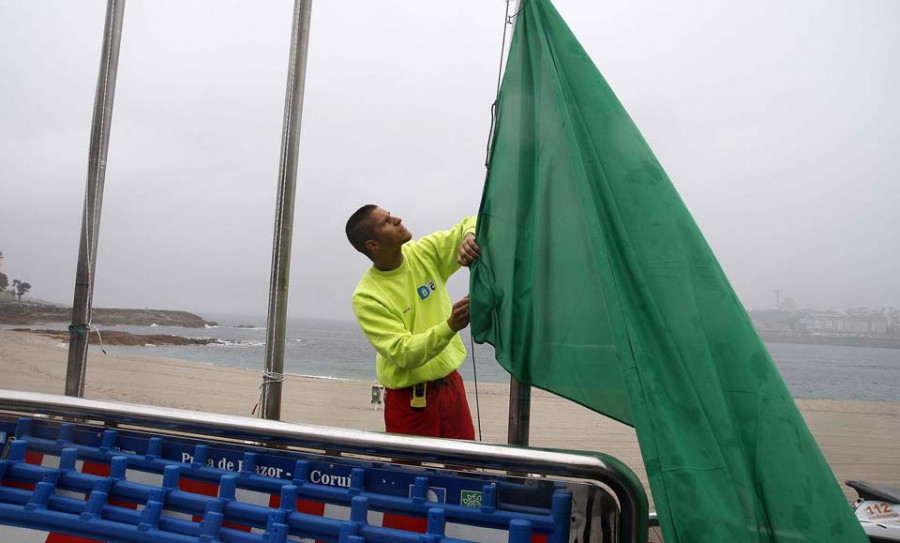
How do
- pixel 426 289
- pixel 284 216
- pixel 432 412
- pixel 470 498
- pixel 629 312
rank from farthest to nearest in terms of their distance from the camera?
pixel 284 216 < pixel 426 289 < pixel 432 412 < pixel 470 498 < pixel 629 312

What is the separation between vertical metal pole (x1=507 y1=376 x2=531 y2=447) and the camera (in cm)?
131

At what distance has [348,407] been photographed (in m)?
9.09

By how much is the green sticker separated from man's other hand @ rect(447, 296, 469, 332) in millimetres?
415

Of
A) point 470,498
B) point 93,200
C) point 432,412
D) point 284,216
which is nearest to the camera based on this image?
point 470,498

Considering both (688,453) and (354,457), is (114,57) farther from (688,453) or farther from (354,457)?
(688,453)

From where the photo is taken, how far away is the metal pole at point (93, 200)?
2205mm

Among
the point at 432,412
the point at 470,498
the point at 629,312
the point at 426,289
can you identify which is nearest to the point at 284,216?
the point at 426,289

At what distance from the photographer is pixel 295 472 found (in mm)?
1154

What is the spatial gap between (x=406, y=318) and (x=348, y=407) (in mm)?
7987

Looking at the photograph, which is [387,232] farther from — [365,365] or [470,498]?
[365,365]

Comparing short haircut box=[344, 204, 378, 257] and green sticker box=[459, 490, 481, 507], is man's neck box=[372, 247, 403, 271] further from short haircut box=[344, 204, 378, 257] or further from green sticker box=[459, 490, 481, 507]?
green sticker box=[459, 490, 481, 507]

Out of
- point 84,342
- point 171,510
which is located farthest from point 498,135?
point 84,342

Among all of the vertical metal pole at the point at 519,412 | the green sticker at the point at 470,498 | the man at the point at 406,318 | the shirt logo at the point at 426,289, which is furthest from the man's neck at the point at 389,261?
the green sticker at the point at 470,498

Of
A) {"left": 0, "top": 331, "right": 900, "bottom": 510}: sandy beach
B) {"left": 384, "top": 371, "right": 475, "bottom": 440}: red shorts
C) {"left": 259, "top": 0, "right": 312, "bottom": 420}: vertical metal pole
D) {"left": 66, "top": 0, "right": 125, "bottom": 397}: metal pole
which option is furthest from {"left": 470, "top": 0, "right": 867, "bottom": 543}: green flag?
{"left": 0, "top": 331, "right": 900, "bottom": 510}: sandy beach
